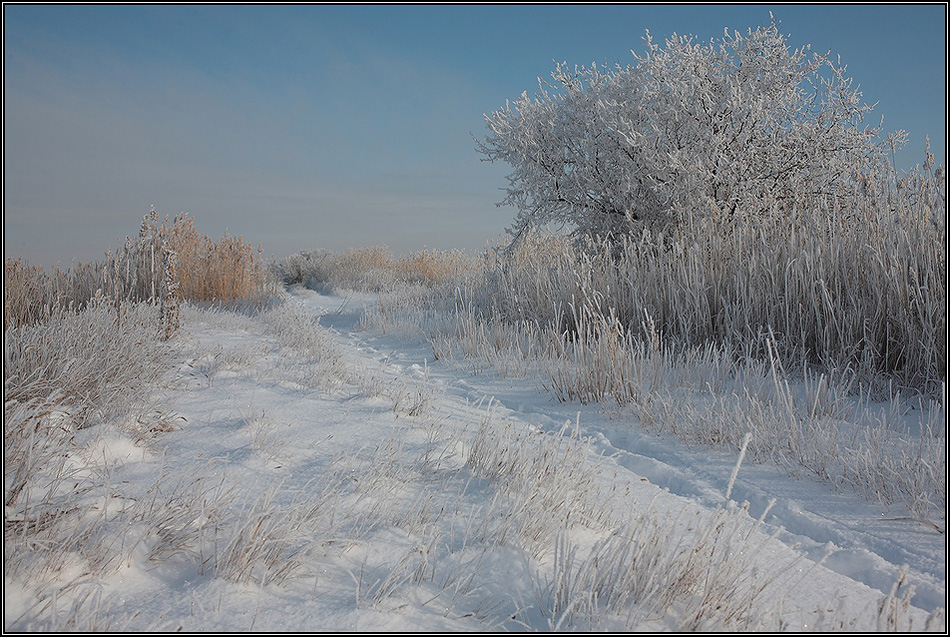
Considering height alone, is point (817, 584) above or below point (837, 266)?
below

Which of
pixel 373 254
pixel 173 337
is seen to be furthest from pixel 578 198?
pixel 373 254

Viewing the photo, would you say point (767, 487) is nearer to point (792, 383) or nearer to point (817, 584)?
point (817, 584)

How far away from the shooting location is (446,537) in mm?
1643

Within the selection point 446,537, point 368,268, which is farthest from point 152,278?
point 368,268

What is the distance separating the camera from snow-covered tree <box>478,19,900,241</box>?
22.0 ft

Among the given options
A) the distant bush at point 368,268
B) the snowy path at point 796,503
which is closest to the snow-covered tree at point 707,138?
the snowy path at point 796,503

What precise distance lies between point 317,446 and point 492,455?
2.63 feet

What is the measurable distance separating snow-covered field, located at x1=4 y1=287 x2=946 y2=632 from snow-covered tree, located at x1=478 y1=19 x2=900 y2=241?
15.5 ft

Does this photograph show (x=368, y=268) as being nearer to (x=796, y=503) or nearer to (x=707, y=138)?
(x=707, y=138)

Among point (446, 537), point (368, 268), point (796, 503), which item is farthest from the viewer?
point (368, 268)

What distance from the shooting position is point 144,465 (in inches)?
81.2

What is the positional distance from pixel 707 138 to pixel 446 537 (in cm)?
661

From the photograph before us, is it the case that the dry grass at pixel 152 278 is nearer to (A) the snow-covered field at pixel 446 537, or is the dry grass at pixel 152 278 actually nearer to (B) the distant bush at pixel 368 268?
(A) the snow-covered field at pixel 446 537

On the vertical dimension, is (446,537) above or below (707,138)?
below
